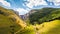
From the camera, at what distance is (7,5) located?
1092cm

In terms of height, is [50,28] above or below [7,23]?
below

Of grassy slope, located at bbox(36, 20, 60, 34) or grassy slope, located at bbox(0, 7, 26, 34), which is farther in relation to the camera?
grassy slope, located at bbox(36, 20, 60, 34)

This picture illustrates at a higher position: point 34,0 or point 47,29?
point 34,0

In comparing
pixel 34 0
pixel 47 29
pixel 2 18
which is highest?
pixel 34 0

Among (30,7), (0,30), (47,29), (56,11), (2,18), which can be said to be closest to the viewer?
(0,30)

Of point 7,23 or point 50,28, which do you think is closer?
point 7,23

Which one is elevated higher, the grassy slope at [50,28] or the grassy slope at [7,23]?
the grassy slope at [7,23]

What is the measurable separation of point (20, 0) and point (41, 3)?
1.68m

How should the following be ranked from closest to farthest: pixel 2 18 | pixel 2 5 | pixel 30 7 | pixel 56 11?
pixel 2 18 → pixel 2 5 → pixel 30 7 → pixel 56 11

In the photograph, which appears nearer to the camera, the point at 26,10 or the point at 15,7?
the point at 15,7

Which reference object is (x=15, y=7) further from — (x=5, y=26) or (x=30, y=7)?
(x=5, y=26)

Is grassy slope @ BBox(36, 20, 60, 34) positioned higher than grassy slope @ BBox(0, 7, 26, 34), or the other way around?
grassy slope @ BBox(0, 7, 26, 34)

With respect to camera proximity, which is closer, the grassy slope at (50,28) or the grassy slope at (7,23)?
the grassy slope at (7,23)

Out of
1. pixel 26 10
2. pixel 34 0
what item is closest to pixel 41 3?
pixel 34 0
